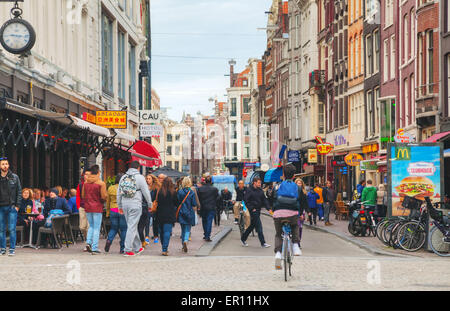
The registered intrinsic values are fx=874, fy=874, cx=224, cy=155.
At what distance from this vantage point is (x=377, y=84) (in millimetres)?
44188

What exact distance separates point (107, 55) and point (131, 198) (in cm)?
2329

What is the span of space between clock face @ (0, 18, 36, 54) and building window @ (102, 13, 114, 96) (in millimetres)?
17505

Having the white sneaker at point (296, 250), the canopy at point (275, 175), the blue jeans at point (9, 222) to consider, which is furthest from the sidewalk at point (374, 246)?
the canopy at point (275, 175)

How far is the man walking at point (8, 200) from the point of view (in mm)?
16875

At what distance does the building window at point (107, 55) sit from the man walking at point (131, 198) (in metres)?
21.3

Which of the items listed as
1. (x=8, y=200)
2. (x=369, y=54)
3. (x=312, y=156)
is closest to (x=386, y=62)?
(x=369, y=54)

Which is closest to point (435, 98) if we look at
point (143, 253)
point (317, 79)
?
point (143, 253)

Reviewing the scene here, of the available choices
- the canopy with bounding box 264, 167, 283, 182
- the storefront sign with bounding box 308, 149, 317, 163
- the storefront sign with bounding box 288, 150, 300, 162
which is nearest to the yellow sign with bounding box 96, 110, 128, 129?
the storefront sign with bounding box 308, 149, 317, 163

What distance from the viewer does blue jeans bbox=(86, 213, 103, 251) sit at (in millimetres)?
17875

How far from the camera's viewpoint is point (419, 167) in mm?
21469

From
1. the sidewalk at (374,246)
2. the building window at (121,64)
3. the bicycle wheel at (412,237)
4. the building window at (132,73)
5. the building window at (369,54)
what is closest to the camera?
the sidewalk at (374,246)

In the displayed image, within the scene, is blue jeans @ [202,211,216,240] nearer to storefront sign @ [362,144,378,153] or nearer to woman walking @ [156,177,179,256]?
woman walking @ [156,177,179,256]

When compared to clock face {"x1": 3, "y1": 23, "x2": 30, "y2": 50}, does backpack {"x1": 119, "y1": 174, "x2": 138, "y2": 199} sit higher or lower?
lower

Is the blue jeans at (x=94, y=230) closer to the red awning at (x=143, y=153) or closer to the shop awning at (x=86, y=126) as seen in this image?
the shop awning at (x=86, y=126)
